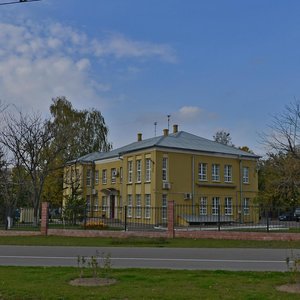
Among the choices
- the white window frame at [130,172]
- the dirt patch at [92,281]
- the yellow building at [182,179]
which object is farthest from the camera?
the white window frame at [130,172]

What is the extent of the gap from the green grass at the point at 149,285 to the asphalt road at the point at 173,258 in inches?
75.5

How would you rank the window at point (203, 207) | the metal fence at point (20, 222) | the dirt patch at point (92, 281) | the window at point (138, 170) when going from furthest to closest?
the window at point (138, 170) < the window at point (203, 207) < the metal fence at point (20, 222) < the dirt patch at point (92, 281)

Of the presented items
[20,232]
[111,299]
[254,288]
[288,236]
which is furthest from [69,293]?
[20,232]

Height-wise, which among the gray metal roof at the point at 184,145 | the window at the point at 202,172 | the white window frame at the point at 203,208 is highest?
the gray metal roof at the point at 184,145

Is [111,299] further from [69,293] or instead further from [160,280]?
[160,280]

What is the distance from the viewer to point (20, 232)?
2692 cm

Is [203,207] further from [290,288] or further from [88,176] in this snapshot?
[290,288]

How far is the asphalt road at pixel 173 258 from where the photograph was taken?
43.0 feet

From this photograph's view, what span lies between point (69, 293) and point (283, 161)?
24.6m

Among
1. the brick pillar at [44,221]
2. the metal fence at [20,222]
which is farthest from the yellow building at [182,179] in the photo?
the brick pillar at [44,221]

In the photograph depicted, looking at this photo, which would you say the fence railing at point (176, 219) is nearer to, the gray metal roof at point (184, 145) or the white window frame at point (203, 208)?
the white window frame at point (203, 208)

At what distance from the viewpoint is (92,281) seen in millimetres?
9414


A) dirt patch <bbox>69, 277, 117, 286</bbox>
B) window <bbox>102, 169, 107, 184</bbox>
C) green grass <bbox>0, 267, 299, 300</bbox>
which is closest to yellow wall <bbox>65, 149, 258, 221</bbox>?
window <bbox>102, 169, 107, 184</bbox>

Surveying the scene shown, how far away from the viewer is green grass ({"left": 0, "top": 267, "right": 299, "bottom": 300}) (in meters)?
7.99
